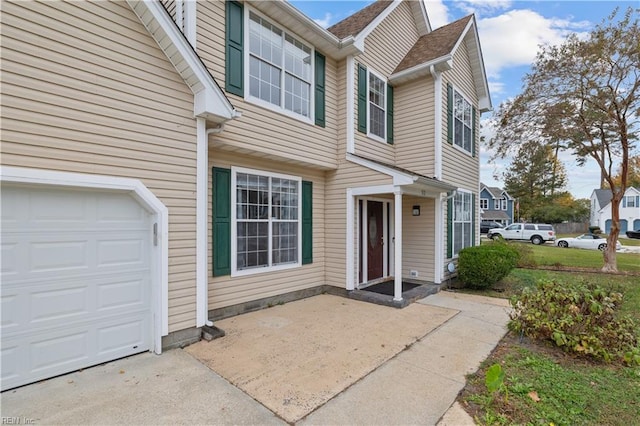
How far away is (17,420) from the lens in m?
2.66

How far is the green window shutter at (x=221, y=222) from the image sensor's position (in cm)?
527

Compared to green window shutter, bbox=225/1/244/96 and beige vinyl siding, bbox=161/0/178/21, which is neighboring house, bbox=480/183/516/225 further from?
beige vinyl siding, bbox=161/0/178/21

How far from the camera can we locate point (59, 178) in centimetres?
328

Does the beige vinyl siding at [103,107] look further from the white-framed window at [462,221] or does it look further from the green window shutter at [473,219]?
the green window shutter at [473,219]

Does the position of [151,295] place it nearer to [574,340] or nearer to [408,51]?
[574,340]

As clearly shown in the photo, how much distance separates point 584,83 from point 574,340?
9.64 metres

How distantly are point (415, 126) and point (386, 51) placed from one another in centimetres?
219

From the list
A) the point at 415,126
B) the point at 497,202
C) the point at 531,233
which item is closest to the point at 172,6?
the point at 415,126

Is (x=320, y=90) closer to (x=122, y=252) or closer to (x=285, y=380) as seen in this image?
(x=122, y=252)

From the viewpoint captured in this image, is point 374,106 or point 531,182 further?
point 531,182

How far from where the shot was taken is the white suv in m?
23.8

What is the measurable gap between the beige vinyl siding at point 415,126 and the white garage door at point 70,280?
6689 millimetres

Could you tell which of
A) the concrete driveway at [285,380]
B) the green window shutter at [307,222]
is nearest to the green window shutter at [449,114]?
the green window shutter at [307,222]

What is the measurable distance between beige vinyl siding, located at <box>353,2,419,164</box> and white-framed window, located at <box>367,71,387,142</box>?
0.56 ft
